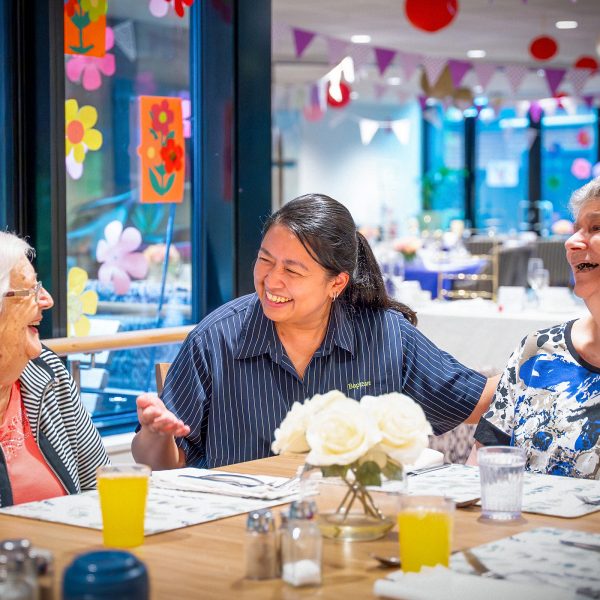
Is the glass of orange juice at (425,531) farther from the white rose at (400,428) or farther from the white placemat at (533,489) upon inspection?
the white placemat at (533,489)

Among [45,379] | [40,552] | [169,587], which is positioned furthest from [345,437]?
[45,379]

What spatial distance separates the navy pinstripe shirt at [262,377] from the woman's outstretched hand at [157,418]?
15.5 inches

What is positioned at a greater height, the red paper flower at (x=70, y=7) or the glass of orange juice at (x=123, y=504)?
the red paper flower at (x=70, y=7)

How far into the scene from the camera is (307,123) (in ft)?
57.6

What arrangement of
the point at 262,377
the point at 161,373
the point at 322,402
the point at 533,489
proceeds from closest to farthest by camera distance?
the point at 322,402
the point at 533,489
the point at 262,377
the point at 161,373

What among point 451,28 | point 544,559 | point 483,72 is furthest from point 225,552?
point 483,72

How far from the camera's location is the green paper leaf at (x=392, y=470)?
1.67 m

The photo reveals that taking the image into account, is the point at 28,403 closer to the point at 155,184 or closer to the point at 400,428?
the point at 400,428

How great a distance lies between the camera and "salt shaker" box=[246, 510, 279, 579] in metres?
1.50

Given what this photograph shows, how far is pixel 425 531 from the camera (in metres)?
1.50

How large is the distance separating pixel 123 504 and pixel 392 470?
1.31 ft

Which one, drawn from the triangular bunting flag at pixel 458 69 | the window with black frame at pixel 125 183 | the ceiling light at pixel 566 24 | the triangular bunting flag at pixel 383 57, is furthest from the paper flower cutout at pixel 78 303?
the triangular bunting flag at pixel 458 69

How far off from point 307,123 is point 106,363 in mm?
13362

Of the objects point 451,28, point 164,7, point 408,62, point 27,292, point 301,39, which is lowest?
point 27,292
